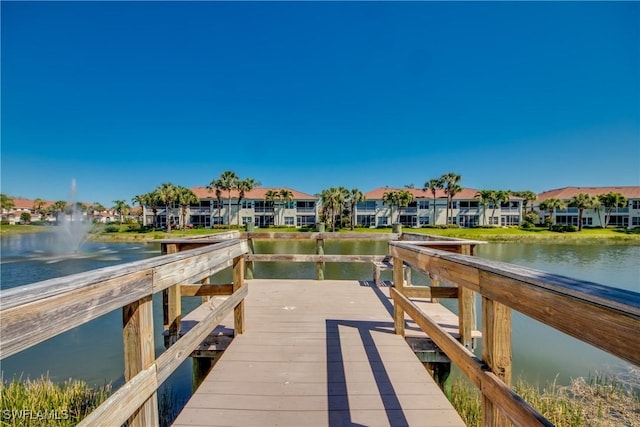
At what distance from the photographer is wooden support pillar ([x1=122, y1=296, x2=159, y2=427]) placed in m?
1.51

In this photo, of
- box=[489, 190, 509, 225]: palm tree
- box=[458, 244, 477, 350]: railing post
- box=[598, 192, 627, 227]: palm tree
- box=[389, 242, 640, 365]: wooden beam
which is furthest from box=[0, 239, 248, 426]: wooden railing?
box=[598, 192, 627, 227]: palm tree

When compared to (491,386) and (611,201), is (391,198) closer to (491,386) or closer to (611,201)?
(611,201)

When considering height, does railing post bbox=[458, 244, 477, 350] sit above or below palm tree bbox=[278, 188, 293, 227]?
below

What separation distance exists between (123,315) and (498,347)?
1895 millimetres

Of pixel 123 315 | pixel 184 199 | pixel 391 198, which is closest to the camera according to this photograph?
pixel 123 315

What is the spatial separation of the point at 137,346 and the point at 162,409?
3870 millimetres

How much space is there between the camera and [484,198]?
152ft

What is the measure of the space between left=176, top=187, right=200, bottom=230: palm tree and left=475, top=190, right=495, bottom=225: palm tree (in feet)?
143

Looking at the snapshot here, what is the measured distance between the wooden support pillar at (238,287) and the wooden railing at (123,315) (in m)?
1.02

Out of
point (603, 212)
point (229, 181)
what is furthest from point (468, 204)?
point (229, 181)

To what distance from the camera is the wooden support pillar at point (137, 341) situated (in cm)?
151

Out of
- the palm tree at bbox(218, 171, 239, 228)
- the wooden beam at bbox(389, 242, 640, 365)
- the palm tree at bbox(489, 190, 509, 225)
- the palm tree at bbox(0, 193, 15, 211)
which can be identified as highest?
the palm tree at bbox(218, 171, 239, 228)

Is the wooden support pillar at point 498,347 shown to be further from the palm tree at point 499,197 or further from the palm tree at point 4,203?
the palm tree at point 4,203

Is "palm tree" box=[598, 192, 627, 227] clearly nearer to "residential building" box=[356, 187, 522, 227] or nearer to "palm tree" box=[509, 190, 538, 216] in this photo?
"palm tree" box=[509, 190, 538, 216]
